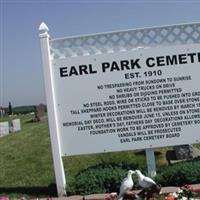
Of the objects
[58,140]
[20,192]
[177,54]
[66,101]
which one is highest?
[177,54]

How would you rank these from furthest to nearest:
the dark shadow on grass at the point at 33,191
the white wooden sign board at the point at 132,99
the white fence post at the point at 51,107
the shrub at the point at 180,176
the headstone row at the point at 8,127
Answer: the headstone row at the point at 8,127 → the dark shadow on grass at the point at 33,191 → the white fence post at the point at 51,107 → the white wooden sign board at the point at 132,99 → the shrub at the point at 180,176

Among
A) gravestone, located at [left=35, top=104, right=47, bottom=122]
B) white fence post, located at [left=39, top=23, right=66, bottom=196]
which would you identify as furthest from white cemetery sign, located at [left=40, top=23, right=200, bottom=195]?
gravestone, located at [left=35, top=104, right=47, bottom=122]

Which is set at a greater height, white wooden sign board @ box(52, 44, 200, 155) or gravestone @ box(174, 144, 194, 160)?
white wooden sign board @ box(52, 44, 200, 155)

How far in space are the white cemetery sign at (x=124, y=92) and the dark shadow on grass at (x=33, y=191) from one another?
35 centimetres

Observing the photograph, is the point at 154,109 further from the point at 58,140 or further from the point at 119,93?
the point at 58,140

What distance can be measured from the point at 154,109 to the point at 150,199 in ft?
7.95

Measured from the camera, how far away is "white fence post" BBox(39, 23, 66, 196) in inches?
298

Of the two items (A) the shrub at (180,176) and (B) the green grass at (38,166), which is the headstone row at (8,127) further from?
(A) the shrub at (180,176)

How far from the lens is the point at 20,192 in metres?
8.00

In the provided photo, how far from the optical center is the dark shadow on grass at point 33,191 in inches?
304

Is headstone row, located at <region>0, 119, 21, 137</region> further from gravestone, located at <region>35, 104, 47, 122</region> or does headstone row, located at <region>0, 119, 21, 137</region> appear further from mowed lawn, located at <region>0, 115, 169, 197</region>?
mowed lawn, located at <region>0, 115, 169, 197</region>

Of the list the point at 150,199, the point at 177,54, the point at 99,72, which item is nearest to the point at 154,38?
the point at 177,54

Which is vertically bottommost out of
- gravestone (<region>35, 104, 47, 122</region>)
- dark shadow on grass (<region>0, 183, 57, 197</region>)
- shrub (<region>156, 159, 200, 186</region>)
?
dark shadow on grass (<region>0, 183, 57, 197</region>)

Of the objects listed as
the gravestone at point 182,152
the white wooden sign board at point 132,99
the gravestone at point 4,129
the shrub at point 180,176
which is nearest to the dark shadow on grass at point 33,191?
the white wooden sign board at point 132,99
